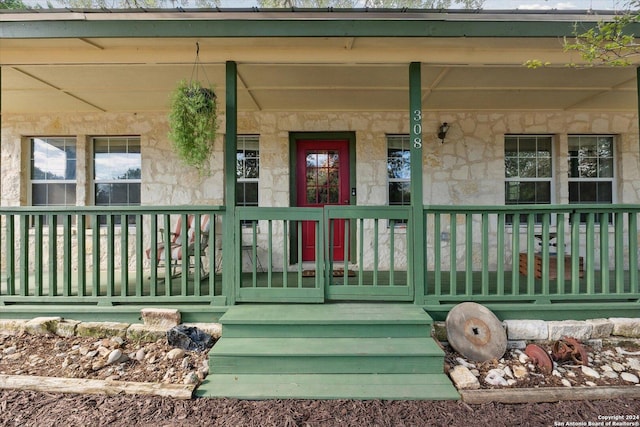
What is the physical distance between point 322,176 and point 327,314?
2.39 metres

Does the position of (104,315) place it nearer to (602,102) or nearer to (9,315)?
(9,315)

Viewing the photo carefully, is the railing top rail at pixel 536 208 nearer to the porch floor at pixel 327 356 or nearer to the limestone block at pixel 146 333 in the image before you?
the porch floor at pixel 327 356

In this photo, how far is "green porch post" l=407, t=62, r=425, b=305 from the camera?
3012mm

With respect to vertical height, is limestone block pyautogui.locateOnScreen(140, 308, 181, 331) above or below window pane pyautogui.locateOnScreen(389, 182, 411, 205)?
below

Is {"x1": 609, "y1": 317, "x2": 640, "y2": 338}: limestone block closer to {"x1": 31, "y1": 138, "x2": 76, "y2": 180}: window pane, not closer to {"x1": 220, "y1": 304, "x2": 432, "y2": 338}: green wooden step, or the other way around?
{"x1": 220, "y1": 304, "x2": 432, "y2": 338}: green wooden step

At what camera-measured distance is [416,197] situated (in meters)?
3.03

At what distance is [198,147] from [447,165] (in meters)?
3.32

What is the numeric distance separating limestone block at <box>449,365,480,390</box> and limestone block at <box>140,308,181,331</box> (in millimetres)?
2260

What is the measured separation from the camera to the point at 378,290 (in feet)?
10.0

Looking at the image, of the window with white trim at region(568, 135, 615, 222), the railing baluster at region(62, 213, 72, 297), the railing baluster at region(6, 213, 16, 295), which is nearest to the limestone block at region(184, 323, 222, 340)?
the railing baluster at region(62, 213, 72, 297)

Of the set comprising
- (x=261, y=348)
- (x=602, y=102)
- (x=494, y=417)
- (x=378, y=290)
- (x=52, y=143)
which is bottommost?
(x=494, y=417)

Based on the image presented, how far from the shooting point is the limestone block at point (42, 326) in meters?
2.96

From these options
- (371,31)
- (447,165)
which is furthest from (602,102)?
(371,31)

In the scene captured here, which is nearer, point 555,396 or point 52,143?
point 555,396
